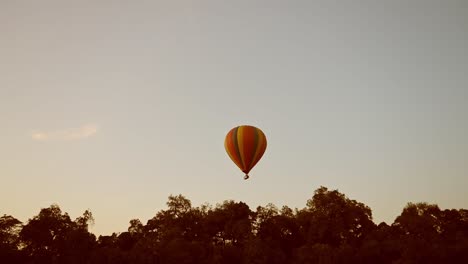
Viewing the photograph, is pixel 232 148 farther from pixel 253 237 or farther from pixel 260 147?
pixel 253 237

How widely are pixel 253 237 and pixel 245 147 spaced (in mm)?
34974

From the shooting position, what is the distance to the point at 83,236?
6212 cm

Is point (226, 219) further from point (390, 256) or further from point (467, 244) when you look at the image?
point (467, 244)

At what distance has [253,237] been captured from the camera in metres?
74.8

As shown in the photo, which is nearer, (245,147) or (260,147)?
(245,147)

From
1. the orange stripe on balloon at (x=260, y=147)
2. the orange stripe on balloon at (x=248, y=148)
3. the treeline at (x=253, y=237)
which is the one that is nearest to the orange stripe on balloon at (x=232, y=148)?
the orange stripe on balloon at (x=248, y=148)

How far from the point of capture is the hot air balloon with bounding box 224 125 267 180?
44.3m

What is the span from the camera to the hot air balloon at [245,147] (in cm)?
4428

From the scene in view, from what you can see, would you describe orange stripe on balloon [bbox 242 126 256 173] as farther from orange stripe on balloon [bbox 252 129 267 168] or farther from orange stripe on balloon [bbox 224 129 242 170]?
orange stripe on balloon [bbox 224 129 242 170]

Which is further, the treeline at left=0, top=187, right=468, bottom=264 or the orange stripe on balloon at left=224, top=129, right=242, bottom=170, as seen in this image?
the treeline at left=0, top=187, right=468, bottom=264

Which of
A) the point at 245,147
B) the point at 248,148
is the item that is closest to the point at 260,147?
the point at 248,148

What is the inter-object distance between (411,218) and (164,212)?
45.8 m

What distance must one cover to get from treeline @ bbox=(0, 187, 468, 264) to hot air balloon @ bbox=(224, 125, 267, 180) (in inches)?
882

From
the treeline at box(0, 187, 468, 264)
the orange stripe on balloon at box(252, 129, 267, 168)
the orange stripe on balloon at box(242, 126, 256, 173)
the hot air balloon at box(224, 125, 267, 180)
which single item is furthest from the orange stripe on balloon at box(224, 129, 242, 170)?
the treeline at box(0, 187, 468, 264)
